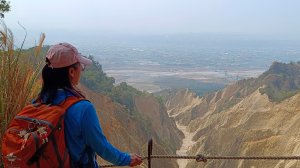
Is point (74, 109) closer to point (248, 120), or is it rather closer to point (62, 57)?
point (62, 57)

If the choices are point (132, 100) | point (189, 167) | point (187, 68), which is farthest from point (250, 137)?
point (187, 68)

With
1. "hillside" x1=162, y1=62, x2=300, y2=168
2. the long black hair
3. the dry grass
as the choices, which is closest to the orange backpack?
the long black hair

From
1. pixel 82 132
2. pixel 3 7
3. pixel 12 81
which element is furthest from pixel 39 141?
pixel 3 7

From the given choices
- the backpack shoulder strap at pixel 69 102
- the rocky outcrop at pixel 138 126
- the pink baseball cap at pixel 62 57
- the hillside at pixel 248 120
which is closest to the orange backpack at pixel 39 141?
the backpack shoulder strap at pixel 69 102

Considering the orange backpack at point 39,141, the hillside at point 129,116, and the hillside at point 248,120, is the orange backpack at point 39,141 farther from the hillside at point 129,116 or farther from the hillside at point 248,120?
the hillside at point 129,116

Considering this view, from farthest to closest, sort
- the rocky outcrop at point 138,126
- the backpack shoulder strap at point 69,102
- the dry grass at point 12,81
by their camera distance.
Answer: the rocky outcrop at point 138,126 < the dry grass at point 12,81 < the backpack shoulder strap at point 69,102
